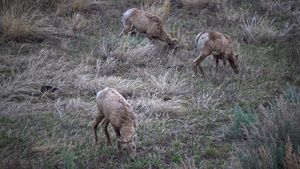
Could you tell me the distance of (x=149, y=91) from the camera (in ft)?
20.5

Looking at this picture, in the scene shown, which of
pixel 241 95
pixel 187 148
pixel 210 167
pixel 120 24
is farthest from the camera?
pixel 120 24

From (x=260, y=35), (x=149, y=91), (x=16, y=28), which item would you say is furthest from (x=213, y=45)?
(x=16, y=28)

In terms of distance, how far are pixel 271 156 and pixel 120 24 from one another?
26.8 ft

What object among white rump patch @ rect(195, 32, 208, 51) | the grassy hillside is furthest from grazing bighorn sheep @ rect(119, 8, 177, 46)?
white rump patch @ rect(195, 32, 208, 51)

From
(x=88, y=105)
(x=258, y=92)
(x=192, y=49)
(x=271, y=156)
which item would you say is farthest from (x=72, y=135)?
(x=192, y=49)

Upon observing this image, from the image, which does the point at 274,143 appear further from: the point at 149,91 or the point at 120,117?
the point at 149,91

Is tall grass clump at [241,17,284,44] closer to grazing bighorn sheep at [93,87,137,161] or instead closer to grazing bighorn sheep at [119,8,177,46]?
grazing bighorn sheep at [119,8,177,46]

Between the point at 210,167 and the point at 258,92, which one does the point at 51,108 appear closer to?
the point at 210,167

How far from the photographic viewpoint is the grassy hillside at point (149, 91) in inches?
160

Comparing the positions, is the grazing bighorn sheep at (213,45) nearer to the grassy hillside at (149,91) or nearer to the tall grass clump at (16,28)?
the grassy hillside at (149,91)

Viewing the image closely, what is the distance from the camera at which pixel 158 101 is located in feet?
18.6

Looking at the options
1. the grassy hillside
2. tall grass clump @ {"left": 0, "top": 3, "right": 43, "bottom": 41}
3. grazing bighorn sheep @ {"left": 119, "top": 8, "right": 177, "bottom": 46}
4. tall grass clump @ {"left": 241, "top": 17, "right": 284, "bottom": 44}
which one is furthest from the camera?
tall grass clump @ {"left": 241, "top": 17, "right": 284, "bottom": 44}

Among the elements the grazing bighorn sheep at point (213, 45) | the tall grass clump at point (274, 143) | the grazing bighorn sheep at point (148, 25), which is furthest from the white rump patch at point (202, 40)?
the tall grass clump at point (274, 143)

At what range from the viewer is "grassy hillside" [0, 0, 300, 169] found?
160 inches
